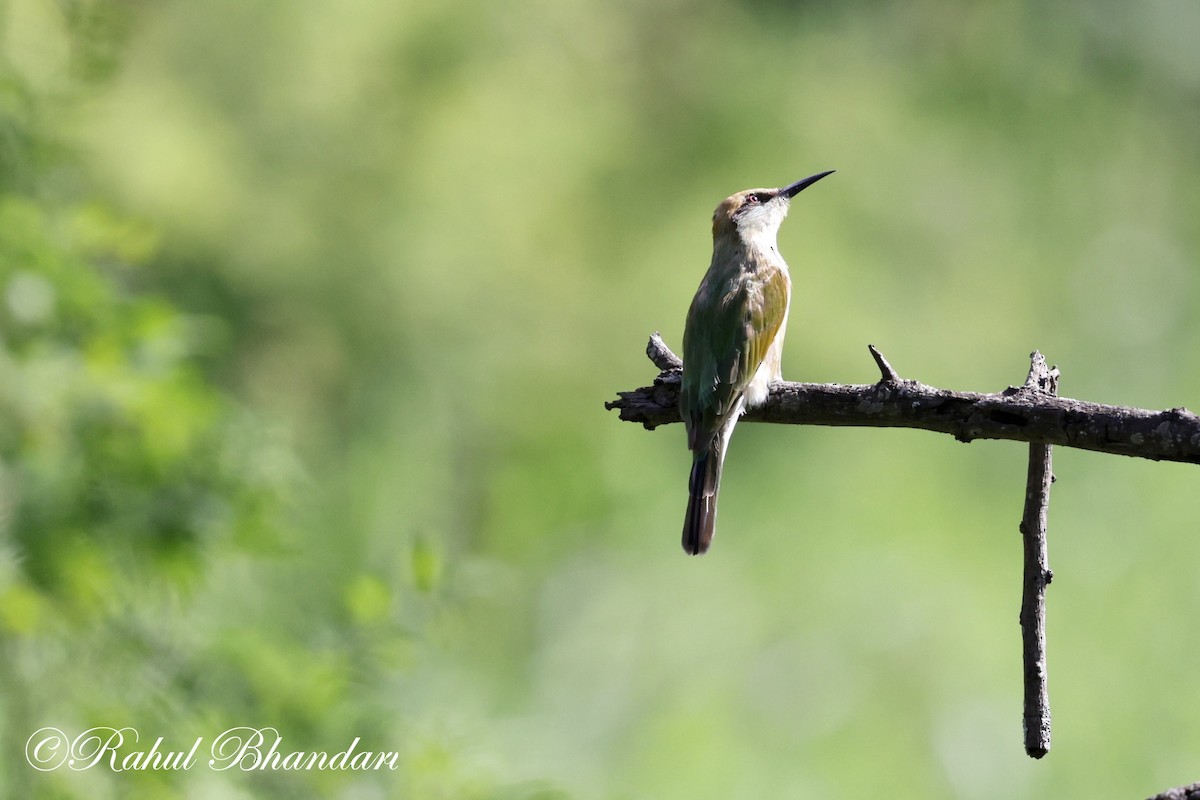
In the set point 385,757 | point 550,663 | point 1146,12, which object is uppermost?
point 1146,12

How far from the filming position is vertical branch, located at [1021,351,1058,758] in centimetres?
202

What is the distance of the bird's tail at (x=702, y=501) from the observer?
318cm

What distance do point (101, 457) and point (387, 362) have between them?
203 inches

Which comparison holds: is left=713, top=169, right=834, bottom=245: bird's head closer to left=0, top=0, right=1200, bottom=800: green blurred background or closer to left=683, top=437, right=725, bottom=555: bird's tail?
left=683, top=437, right=725, bottom=555: bird's tail

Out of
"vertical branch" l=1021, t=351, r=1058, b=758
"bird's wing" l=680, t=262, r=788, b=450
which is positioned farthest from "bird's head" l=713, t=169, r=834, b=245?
"vertical branch" l=1021, t=351, r=1058, b=758

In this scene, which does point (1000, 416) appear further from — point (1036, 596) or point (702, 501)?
point (702, 501)

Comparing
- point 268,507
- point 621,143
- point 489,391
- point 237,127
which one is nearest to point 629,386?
point 489,391

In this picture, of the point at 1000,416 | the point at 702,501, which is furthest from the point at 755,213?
the point at 1000,416

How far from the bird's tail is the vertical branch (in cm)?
105

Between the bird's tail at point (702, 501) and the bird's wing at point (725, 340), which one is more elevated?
the bird's wing at point (725, 340)

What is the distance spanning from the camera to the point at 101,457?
342 cm

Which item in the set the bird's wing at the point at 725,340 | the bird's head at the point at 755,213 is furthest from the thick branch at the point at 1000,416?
the bird's head at the point at 755,213

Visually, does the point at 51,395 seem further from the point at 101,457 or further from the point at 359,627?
the point at 359,627

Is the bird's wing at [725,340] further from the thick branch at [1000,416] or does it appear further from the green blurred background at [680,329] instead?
the green blurred background at [680,329]
